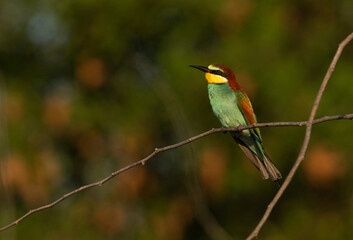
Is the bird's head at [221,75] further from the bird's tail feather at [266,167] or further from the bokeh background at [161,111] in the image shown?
the bokeh background at [161,111]

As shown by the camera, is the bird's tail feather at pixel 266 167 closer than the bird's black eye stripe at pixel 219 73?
Yes

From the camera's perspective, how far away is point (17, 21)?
6.52 meters

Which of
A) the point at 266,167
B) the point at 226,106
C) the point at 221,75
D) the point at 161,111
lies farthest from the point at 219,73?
the point at 161,111

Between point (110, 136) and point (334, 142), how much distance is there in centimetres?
220

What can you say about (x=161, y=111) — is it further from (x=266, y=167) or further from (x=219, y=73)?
(x=266, y=167)

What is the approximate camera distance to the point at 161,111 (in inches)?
235

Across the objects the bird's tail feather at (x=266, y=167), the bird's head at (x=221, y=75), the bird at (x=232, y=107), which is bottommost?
the bird's tail feather at (x=266, y=167)

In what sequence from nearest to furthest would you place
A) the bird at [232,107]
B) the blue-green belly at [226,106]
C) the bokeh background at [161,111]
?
the bird at [232,107] < the blue-green belly at [226,106] < the bokeh background at [161,111]

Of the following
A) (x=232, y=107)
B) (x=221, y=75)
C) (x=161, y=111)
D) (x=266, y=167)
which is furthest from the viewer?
(x=161, y=111)

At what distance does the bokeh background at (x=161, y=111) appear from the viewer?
5496 millimetres

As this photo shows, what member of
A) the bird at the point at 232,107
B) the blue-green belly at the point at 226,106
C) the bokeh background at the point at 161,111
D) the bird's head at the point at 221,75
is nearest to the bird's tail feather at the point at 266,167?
the bird at the point at 232,107

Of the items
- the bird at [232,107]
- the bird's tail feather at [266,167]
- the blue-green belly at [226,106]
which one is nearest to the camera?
the bird's tail feather at [266,167]

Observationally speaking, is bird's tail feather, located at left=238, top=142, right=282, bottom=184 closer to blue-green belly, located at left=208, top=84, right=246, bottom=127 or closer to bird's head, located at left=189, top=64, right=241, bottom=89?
blue-green belly, located at left=208, top=84, right=246, bottom=127

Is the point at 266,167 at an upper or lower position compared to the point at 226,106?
lower
